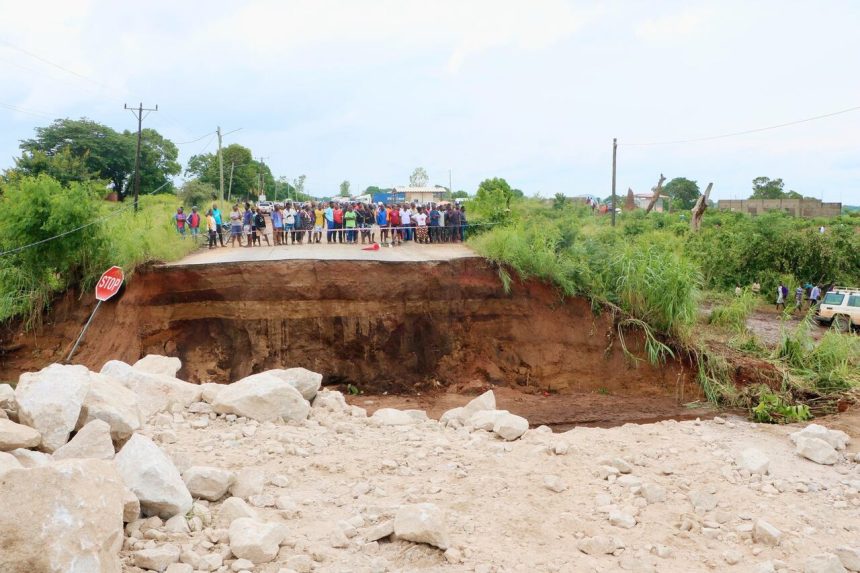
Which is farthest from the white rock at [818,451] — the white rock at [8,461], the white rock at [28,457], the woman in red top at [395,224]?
the woman in red top at [395,224]

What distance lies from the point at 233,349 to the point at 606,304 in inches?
328

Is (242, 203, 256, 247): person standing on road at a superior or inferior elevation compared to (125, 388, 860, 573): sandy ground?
superior

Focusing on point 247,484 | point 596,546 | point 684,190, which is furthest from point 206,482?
point 684,190

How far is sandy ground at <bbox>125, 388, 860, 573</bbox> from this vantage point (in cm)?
520

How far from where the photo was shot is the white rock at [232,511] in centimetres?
512

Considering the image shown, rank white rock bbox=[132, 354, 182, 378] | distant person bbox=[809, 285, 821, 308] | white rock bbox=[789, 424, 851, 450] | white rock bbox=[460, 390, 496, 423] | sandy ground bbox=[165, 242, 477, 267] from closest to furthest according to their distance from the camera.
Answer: white rock bbox=[789, 424, 851, 450]
white rock bbox=[132, 354, 182, 378]
white rock bbox=[460, 390, 496, 423]
sandy ground bbox=[165, 242, 477, 267]
distant person bbox=[809, 285, 821, 308]

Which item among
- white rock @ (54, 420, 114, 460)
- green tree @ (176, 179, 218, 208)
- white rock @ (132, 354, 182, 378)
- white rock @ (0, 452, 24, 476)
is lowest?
white rock @ (132, 354, 182, 378)

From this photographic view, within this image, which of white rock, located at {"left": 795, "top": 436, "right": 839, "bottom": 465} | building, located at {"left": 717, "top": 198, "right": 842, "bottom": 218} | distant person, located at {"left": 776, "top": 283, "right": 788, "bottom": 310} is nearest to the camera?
white rock, located at {"left": 795, "top": 436, "right": 839, "bottom": 465}

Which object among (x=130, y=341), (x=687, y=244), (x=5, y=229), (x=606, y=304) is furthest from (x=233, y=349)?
(x=687, y=244)

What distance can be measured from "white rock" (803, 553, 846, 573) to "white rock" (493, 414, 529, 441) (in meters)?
3.47

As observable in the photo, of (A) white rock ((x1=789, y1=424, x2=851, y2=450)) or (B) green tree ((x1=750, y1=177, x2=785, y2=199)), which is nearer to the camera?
(A) white rock ((x1=789, y1=424, x2=851, y2=450))

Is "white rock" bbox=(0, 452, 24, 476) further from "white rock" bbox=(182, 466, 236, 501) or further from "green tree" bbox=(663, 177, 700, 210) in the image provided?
"green tree" bbox=(663, 177, 700, 210)

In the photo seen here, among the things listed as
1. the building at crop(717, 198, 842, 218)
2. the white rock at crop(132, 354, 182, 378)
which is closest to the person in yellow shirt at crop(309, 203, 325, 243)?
the white rock at crop(132, 354, 182, 378)

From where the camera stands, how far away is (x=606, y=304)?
1460cm
